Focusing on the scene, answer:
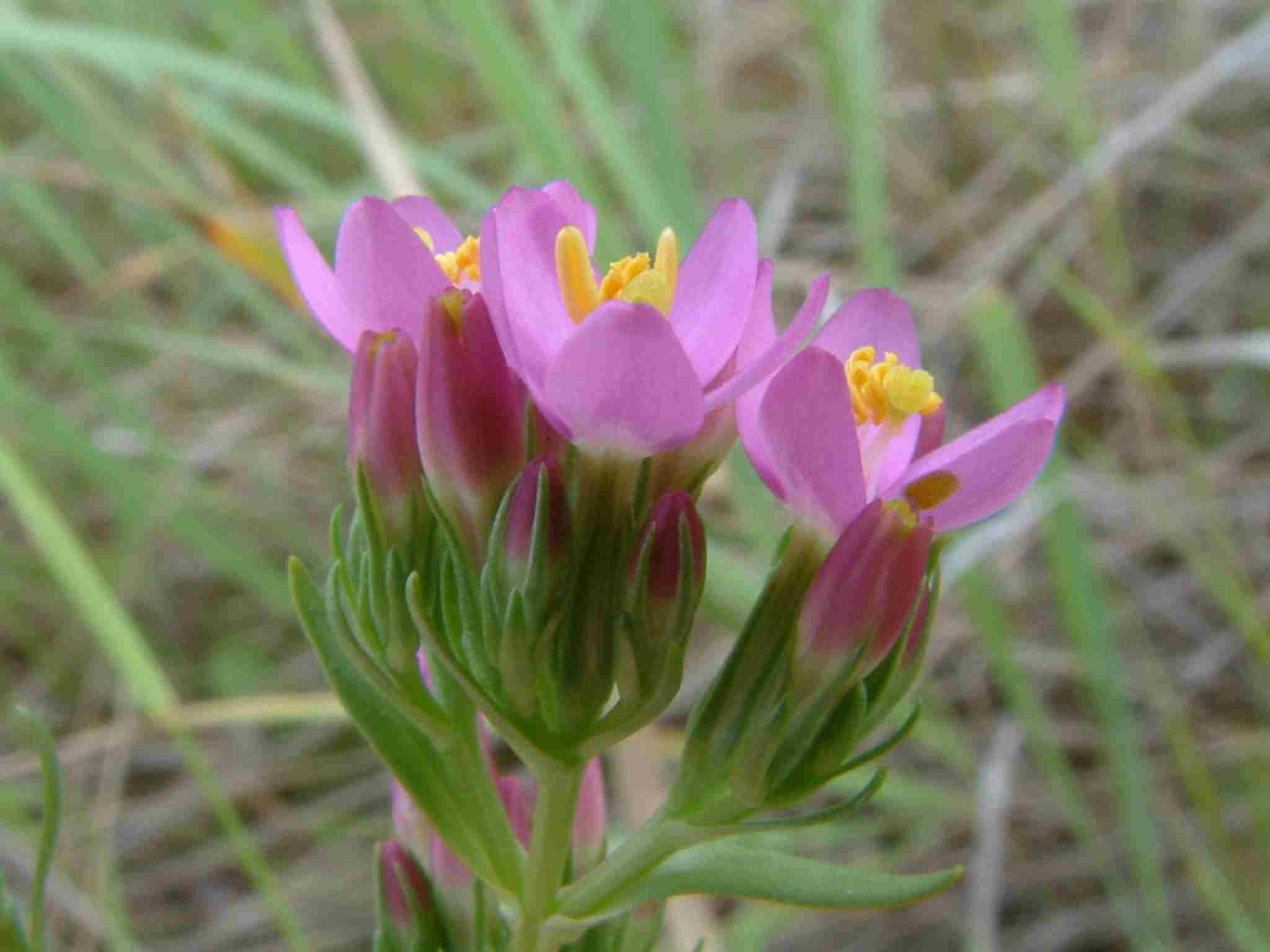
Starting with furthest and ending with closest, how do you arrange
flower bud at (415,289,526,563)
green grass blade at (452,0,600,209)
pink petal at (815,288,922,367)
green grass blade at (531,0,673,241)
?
green grass blade at (531,0,673,241) → green grass blade at (452,0,600,209) → pink petal at (815,288,922,367) → flower bud at (415,289,526,563)

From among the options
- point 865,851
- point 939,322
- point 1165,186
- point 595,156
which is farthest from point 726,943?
point 1165,186

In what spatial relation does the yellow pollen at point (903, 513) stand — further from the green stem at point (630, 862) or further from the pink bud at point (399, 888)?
the pink bud at point (399, 888)

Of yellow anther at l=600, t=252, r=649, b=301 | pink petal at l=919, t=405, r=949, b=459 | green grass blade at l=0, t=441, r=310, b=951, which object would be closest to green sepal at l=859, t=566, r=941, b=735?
pink petal at l=919, t=405, r=949, b=459

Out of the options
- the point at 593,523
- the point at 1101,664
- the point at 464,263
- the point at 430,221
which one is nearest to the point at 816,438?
the point at 593,523

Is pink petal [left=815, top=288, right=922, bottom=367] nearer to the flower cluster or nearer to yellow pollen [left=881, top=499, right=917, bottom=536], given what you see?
the flower cluster

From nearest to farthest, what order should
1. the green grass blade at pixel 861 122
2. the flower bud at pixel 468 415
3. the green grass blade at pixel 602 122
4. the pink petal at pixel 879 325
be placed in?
the flower bud at pixel 468 415, the pink petal at pixel 879 325, the green grass blade at pixel 602 122, the green grass blade at pixel 861 122

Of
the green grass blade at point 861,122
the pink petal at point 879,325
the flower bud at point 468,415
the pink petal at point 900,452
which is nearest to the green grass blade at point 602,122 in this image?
the green grass blade at point 861,122

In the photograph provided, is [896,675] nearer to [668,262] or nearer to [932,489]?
[932,489]

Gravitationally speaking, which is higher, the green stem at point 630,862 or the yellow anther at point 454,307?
the yellow anther at point 454,307
